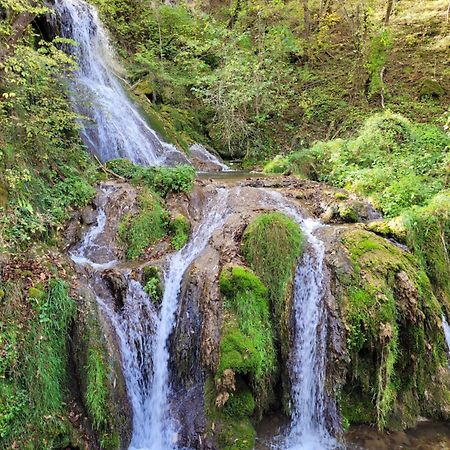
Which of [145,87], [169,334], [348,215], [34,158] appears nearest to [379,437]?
[169,334]

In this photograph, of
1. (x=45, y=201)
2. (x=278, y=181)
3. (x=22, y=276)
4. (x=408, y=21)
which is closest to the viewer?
(x=22, y=276)

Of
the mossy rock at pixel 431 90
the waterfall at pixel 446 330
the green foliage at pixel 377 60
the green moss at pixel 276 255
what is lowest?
the waterfall at pixel 446 330

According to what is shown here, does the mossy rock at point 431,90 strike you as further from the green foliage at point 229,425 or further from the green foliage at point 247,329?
the green foliage at point 229,425

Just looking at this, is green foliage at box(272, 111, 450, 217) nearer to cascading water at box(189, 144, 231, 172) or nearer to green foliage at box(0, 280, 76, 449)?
cascading water at box(189, 144, 231, 172)

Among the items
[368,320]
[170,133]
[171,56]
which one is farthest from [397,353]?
[171,56]

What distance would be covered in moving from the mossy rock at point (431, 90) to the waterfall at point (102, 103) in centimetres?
1031

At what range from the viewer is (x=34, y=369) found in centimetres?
462

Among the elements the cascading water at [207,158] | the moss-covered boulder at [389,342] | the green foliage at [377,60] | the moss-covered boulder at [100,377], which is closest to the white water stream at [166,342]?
the moss-covered boulder at [100,377]

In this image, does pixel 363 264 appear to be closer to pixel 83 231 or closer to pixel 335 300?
pixel 335 300

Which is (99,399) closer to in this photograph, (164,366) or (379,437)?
(164,366)

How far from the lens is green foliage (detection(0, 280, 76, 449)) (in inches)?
173

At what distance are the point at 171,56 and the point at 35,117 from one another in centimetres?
1214

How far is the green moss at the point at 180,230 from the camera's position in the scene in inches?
278

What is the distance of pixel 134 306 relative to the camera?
231 inches
